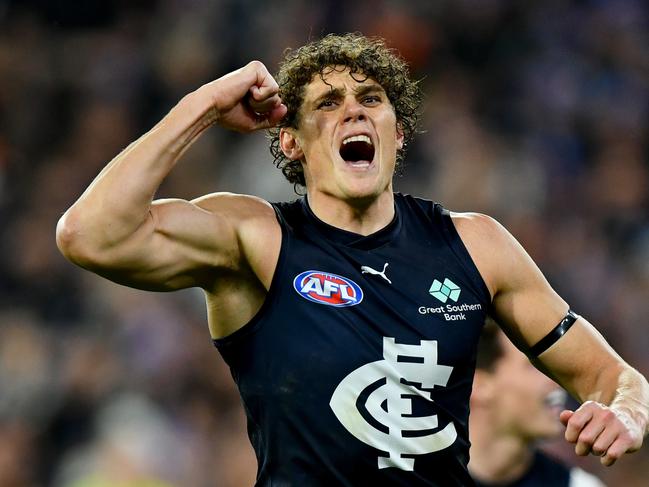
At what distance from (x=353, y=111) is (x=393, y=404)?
1.06 metres

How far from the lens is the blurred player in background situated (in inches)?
210

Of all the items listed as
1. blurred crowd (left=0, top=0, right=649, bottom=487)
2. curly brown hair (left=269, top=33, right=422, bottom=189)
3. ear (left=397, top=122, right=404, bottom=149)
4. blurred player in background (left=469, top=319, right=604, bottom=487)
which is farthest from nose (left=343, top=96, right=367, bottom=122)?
blurred crowd (left=0, top=0, right=649, bottom=487)

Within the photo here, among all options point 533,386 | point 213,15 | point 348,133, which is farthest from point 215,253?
point 213,15

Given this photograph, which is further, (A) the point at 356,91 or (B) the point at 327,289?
(A) the point at 356,91

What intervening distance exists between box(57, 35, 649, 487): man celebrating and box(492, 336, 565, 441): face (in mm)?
1415

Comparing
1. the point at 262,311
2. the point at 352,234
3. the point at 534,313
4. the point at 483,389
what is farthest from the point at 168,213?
the point at 483,389

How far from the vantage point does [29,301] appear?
8.13 m

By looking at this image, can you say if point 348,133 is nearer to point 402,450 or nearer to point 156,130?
point 156,130

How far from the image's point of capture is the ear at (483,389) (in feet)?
17.8

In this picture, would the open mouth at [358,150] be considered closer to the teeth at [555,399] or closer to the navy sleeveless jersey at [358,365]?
the navy sleeveless jersey at [358,365]

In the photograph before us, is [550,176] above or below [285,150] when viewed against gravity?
below

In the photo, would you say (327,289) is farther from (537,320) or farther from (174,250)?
(537,320)

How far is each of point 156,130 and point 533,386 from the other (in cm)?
261

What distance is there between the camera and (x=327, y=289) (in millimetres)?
3682
